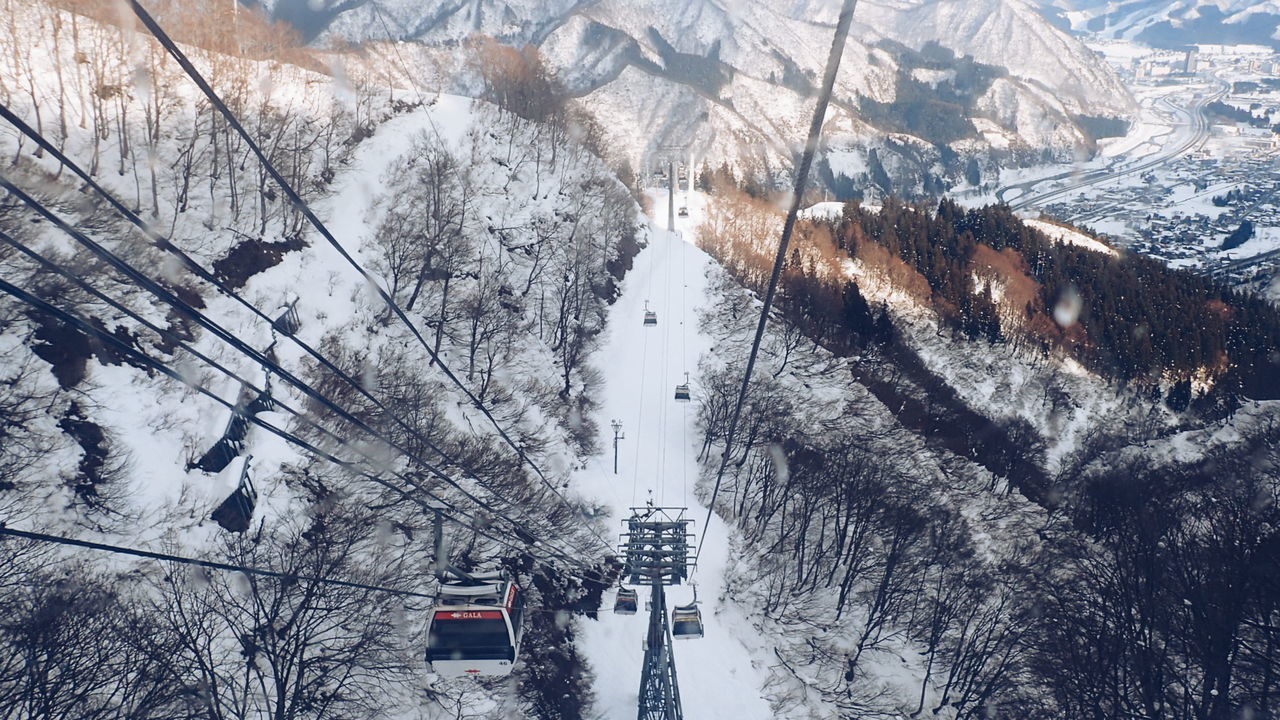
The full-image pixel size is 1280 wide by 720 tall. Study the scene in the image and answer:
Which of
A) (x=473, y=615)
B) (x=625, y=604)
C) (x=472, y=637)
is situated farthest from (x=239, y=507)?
(x=625, y=604)

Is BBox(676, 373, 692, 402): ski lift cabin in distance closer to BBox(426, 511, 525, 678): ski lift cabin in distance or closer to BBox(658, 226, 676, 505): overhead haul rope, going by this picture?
BBox(658, 226, 676, 505): overhead haul rope

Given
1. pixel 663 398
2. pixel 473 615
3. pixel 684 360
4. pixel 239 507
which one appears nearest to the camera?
pixel 473 615

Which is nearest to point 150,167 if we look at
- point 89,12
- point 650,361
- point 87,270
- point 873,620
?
point 89,12

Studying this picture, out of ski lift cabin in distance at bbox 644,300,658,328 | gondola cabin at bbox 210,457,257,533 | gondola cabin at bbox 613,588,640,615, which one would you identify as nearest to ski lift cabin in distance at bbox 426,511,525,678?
gondola cabin at bbox 613,588,640,615

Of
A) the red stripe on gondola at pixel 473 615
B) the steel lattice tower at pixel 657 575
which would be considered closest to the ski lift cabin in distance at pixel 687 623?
the steel lattice tower at pixel 657 575

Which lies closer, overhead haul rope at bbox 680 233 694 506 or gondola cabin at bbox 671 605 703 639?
gondola cabin at bbox 671 605 703 639

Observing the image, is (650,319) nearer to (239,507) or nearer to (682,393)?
(682,393)
